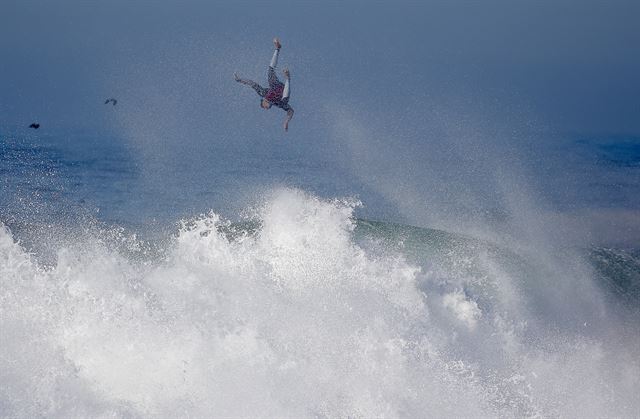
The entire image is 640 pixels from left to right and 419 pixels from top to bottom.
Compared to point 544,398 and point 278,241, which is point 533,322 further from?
point 278,241

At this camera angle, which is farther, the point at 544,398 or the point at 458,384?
the point at 544,398

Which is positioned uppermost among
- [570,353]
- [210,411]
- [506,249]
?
[506,249]

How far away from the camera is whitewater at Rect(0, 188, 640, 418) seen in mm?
9031

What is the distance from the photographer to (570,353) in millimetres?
12984

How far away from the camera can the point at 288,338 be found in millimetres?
10070

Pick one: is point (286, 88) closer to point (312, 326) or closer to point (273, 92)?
point (273, 92)

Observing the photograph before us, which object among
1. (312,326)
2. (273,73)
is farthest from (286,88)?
(312,326)

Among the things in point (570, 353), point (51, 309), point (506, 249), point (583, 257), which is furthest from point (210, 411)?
point (583, 257)

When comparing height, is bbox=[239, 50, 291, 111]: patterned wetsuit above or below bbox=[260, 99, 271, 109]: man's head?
above

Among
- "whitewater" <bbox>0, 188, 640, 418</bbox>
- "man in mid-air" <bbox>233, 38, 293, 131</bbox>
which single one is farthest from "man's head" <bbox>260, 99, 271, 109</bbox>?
"whitewater" <bbox>0, 188, 640, 418</bbox>

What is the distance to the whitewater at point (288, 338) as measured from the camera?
903 centimetres

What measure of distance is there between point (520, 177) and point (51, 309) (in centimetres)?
5616

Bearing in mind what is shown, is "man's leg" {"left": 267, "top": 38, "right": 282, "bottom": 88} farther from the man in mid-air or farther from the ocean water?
the ocean water

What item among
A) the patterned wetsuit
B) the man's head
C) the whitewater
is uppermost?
the patterned wetsuit
